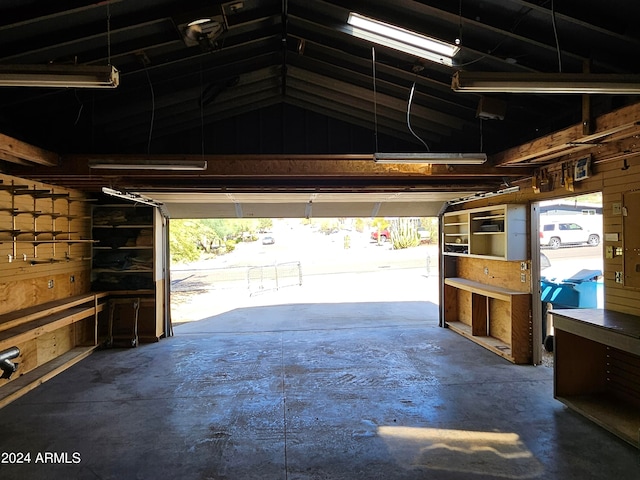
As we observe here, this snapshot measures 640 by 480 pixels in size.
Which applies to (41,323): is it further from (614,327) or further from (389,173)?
(614,327)

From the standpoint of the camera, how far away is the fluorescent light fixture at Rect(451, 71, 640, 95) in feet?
7.11

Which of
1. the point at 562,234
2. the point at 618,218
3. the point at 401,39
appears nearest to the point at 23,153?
the point at 401,39

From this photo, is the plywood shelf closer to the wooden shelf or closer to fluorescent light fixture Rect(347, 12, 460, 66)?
the wooden shelf

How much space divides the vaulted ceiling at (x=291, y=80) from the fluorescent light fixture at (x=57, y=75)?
628 mm

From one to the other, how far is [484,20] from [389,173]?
6.05 feet

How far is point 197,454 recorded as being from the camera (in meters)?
2.96

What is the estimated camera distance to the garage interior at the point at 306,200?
283 centimetres

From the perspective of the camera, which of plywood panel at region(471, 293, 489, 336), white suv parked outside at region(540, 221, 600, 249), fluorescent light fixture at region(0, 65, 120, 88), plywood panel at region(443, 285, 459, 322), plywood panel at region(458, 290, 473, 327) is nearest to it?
fluorescent light fixture at region(0, 65, 120, 88)

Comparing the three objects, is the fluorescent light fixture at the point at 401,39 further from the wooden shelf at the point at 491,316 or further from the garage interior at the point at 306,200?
the wooden shelf at the point at 491,316

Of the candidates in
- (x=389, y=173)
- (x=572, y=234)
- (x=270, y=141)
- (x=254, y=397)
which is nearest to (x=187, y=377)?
(x=254, y=397)

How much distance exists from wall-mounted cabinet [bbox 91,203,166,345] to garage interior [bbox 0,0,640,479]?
0.05 m

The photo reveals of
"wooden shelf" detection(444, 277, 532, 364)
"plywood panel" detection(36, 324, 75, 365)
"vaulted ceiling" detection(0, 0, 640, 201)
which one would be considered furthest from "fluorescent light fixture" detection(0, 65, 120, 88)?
"wooden shelf" detection(444, 277, 532, 364)

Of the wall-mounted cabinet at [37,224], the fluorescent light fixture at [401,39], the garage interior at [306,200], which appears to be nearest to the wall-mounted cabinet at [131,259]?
the garage interior at [306,200]

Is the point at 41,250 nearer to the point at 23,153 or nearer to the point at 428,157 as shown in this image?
the point at 23,153
